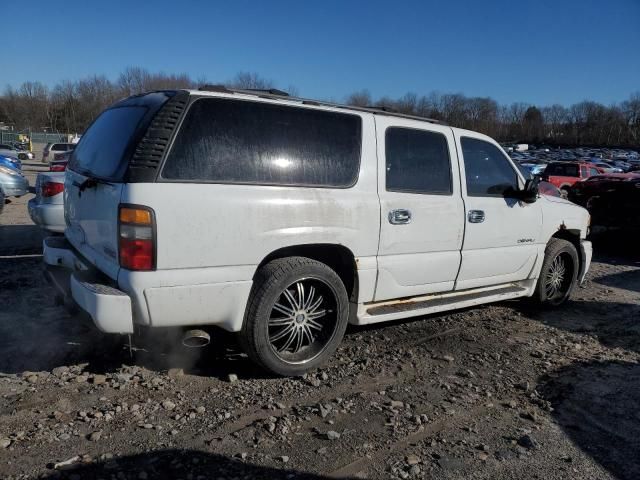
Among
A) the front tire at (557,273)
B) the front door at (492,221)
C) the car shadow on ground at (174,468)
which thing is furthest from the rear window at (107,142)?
the front tire at (557,273)

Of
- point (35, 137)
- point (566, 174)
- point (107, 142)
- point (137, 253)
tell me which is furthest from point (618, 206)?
point (35, 137)

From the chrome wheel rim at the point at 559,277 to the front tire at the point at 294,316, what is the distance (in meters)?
2.93

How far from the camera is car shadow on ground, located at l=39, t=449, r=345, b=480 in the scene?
2.58m

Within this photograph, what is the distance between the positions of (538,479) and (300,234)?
1973 mm

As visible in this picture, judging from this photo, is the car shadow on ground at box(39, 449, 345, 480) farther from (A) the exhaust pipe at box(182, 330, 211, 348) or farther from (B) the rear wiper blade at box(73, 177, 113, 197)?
(B) the rear wiper blade at box(73, 177, 113, 197)

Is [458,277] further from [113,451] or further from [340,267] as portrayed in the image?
[113,451]

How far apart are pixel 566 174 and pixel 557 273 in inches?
655

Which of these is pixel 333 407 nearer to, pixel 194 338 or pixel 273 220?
pixel 194 338

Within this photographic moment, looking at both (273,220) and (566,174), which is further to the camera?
(566,174)

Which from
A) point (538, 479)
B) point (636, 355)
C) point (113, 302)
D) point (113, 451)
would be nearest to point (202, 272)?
point (113, 302)

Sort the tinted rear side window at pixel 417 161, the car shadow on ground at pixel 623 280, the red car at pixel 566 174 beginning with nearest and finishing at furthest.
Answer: the tinted rear side window at pixel 417 161
the car shadow on ground at pixel 623 280
the red car at pixel 566 174

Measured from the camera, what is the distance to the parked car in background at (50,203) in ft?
20.2

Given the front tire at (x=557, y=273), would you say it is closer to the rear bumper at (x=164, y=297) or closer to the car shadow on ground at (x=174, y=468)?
the rear bumper at (x=164, y=297)

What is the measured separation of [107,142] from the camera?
3744 mm
